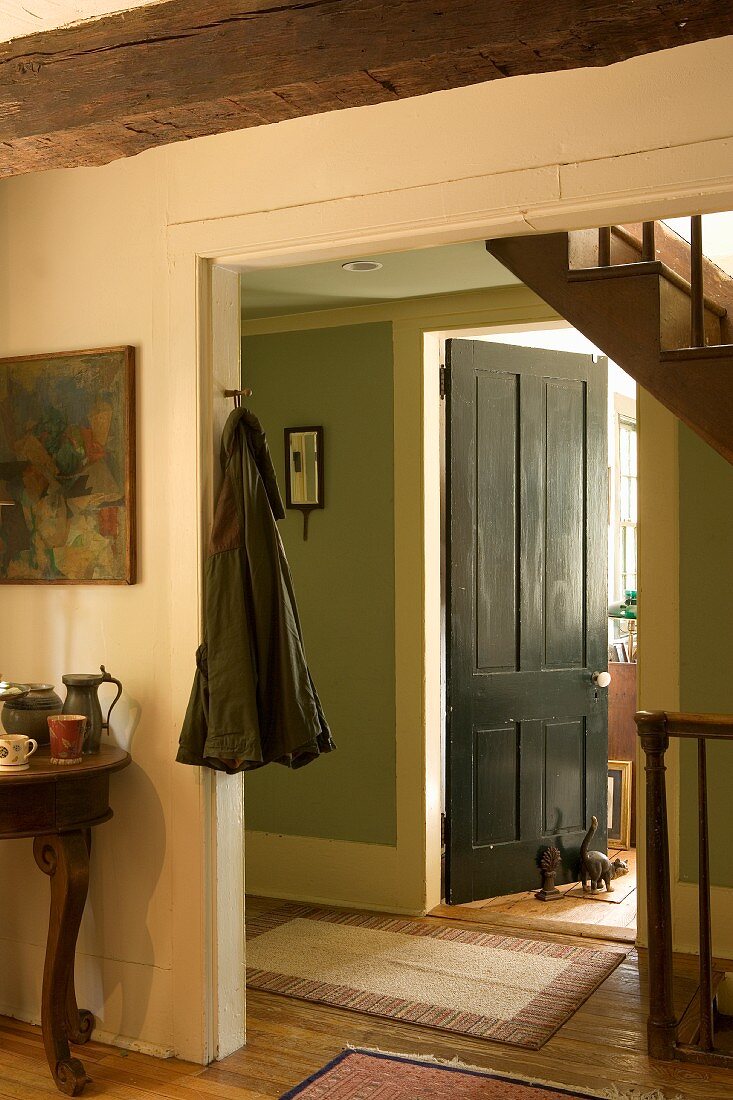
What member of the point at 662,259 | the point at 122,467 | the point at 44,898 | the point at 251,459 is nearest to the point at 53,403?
the point at 122,467

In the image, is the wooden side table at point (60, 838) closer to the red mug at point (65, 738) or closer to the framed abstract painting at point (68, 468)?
the red mug at point (65, 738)

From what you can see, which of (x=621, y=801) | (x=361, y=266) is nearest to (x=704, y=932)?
(x=361, y=266)

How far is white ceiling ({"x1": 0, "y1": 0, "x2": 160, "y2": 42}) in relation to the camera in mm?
1961

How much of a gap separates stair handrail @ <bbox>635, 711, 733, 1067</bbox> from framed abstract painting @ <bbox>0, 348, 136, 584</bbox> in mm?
1597

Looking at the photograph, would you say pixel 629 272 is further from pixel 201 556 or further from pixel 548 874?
pixel 548 874

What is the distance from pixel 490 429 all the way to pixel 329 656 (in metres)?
1.20

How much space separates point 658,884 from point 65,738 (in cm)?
168

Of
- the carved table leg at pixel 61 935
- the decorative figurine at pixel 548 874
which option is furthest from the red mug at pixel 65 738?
the decorative figurine at pixel 548 874

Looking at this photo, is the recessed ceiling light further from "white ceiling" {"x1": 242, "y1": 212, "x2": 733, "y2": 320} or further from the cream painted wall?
the cream painted wall

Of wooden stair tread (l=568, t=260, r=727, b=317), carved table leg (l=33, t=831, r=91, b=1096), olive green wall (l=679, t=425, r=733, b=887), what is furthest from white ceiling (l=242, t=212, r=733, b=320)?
carved table leg (l=33, t=831, r=91, b=1096)

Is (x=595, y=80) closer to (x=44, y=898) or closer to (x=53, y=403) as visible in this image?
(x=53, y=403)

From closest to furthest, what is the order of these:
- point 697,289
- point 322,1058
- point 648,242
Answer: point 322,1058 → point 697,289 → point 648,242

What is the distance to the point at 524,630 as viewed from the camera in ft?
15.9

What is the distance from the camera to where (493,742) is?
4.77 metres
